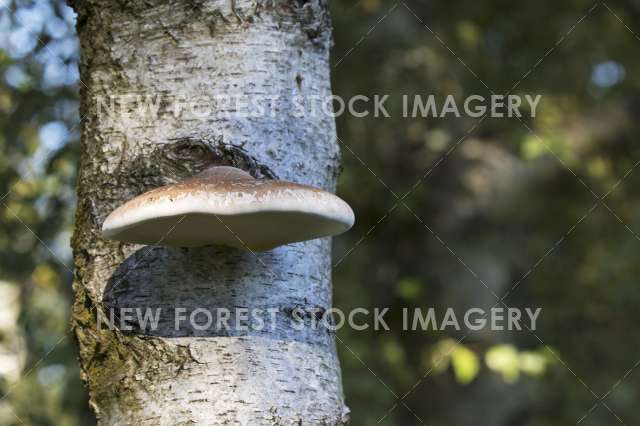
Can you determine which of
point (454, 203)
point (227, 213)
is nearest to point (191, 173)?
point (227, 213)

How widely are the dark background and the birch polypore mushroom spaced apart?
289cm

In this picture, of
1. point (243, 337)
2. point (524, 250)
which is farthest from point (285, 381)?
point (524, 250)

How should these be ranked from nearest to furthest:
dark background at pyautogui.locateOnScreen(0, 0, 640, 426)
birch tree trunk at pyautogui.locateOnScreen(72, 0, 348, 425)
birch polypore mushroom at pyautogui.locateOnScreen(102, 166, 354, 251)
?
birch polypore mushroom at pyautogui.locateOnScreen(102, 166, 354, 251) → birch tree trunk at pyautogui.locateOnScreen(72, 0, 348, 425) → dark background at pyautogui.locateOnScreen(0, 0, 640, 426)

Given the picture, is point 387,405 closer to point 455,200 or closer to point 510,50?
point 455,200

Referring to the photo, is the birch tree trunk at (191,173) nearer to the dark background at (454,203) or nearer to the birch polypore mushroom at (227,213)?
the birch polypore mushroom at (227,213)

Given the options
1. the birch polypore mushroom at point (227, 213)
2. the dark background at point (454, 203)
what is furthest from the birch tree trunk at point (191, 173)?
the dark background at point (454, 203)

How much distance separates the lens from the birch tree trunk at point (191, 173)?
1.54 metres

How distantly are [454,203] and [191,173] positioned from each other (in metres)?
4.88

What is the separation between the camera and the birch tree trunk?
5.07ft

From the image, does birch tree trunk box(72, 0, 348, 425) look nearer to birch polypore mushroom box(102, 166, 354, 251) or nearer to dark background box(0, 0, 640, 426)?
birch polypore mushroom box(102, 166, 354, 251)

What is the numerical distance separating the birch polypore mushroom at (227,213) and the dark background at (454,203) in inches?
114

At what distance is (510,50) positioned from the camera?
725 cm

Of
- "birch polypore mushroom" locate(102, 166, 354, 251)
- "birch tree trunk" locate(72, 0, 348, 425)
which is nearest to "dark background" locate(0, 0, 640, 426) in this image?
"birch tree trunk" locate(72, 0, 348, 425)

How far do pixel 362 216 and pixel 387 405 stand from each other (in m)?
1.94
